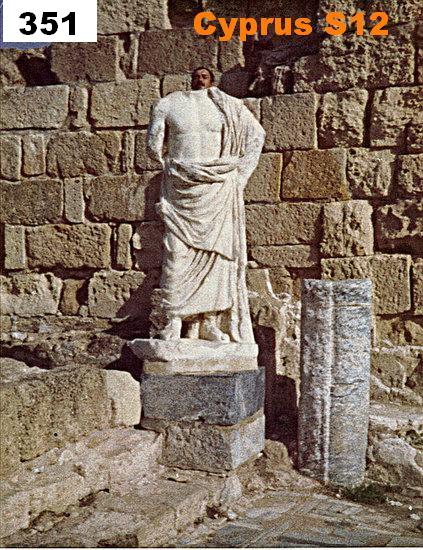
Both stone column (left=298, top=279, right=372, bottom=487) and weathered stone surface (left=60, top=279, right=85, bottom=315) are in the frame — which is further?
weathered stone surface (left=60, top=279, right=85, bottom=315)

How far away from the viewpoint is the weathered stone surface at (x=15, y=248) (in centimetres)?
791

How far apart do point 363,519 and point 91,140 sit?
15.4 feet

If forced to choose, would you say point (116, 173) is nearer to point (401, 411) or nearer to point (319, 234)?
point (319, 234)

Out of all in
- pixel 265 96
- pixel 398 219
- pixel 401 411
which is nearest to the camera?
pixel 401 411

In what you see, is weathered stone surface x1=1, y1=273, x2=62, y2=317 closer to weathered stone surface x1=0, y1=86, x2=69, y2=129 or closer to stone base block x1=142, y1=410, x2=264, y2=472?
weathered stone surface x1=0, y1=86, x2=69, y2=129

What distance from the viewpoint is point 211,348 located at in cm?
559

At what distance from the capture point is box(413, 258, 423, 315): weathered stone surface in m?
6.52

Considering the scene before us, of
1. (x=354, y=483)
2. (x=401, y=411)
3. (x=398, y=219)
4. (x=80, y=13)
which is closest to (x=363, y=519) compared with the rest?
(x=354, y=483)

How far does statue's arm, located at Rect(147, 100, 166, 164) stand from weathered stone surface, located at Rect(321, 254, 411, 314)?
1.93 metres

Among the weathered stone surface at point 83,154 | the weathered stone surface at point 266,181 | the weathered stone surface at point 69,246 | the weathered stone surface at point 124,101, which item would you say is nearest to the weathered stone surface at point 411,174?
the weathered stone surface at point 266,181

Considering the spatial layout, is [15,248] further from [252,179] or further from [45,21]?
[45,21]

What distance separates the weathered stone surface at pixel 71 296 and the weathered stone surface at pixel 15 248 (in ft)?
1.73

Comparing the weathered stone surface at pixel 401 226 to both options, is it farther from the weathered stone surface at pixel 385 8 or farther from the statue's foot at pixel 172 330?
the statue's foot at pixel 172 330

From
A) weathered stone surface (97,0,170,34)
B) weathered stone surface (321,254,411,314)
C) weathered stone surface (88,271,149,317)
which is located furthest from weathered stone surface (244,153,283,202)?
weathered stone surface (97,0,170,34)
